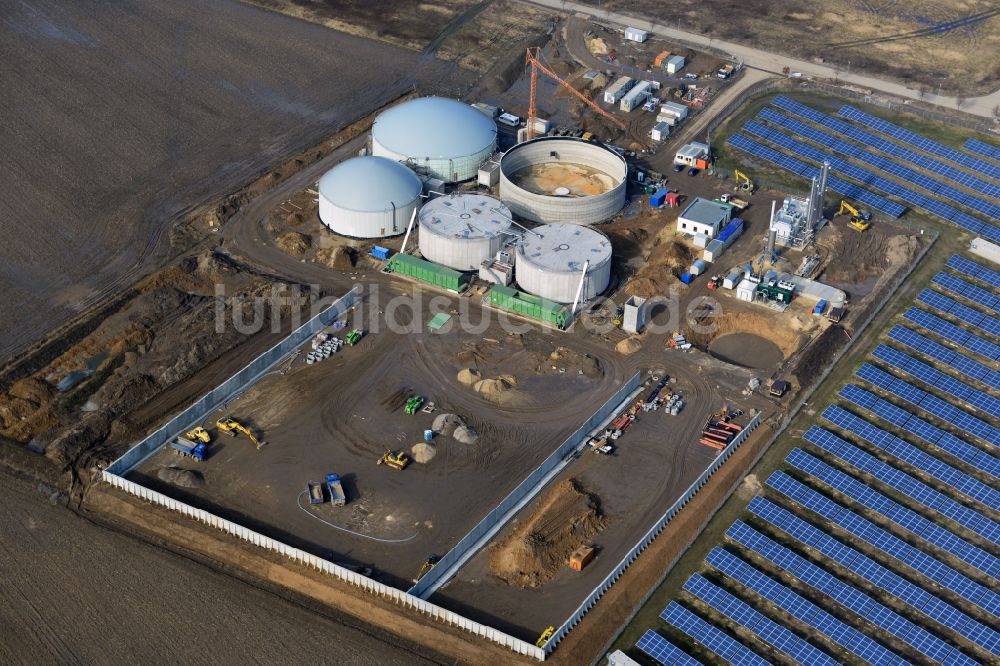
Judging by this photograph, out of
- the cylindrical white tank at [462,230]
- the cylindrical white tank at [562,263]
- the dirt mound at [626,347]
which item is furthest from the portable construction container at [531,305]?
the dirt mound at [626,347]

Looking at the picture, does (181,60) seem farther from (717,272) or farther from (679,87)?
(717,272)

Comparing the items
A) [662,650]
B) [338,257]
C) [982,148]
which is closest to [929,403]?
[662,650]

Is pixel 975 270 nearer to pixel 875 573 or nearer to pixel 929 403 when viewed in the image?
pixel 929 403

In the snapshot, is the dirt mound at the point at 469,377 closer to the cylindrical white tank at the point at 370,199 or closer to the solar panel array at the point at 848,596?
the cylindrical white tank at the point at 370,199

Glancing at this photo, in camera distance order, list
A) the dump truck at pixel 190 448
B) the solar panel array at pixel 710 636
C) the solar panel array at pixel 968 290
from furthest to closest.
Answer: the solar panel array at pixel 968 290 < the dump truck at pixel 190 448 < the solar panel array at pixel 710 636

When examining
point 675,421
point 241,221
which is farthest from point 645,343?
point 241,221

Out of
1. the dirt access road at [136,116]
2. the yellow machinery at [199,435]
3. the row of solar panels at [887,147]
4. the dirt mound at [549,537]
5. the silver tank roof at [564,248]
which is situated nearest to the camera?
the dirt mound at [549,537]

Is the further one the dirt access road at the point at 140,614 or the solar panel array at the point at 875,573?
the solar panel array at the point at 875,573
